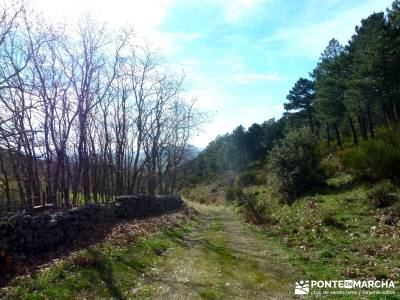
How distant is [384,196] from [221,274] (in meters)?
9.57

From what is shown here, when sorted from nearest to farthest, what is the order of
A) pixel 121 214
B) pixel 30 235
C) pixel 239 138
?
1. pixel 30 235
2. pixel 121 214
3. pixel 239 138

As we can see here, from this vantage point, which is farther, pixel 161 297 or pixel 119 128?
pixel 119 128

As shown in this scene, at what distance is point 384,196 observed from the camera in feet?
57.0

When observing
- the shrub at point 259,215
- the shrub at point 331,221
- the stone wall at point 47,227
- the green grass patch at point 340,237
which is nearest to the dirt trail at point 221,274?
the green grass patch at point 340,237

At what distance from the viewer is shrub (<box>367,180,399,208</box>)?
55.7 ft

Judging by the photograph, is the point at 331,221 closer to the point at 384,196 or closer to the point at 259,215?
the point at 384,196

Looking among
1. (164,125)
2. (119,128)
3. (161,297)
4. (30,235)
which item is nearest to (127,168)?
(119,128)

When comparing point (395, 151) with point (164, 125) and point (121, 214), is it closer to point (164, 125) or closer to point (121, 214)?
point (121, 214)

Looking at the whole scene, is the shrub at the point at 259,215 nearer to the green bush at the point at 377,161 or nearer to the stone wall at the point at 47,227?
the green bush at the point at 377,161

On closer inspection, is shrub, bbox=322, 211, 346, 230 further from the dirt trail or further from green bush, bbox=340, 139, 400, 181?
green bush, bbox=340, 139, 400, 181

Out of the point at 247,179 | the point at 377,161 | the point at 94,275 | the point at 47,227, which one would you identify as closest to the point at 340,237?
the point at 94,275

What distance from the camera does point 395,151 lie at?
20578mm

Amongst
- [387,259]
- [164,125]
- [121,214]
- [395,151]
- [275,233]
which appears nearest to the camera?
[387,259]

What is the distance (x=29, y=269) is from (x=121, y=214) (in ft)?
42.5
